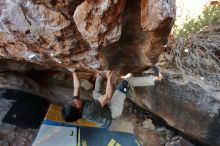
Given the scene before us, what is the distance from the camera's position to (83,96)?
2.35 metres

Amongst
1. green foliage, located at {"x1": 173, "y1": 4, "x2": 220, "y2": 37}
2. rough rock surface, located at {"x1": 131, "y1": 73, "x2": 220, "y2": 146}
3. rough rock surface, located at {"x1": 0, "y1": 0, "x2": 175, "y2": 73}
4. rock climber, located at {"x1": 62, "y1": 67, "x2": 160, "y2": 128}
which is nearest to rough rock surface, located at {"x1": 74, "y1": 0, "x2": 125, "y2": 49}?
rough rock surface, located at {"x1": 0, "y1": 0, "x2": 175, "y2": 73}

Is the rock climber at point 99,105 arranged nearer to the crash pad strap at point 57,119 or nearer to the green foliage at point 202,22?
the crash pad strap at point 57,119

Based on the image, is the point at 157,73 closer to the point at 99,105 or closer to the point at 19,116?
the point at 99,105

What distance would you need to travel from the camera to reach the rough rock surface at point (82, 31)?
4.17 ft

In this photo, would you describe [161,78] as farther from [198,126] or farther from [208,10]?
[208,10]

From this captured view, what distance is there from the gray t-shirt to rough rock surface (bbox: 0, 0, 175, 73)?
1.39ft

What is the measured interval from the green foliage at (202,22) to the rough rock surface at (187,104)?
564 millimetres

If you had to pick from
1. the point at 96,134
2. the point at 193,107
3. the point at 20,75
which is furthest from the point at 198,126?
the point at 20,75

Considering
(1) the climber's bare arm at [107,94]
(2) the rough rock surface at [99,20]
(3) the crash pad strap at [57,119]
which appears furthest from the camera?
(3) the crash pad strap at [57,119]

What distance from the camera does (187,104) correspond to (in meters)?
2.09

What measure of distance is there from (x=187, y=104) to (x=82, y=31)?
1092 millimetres

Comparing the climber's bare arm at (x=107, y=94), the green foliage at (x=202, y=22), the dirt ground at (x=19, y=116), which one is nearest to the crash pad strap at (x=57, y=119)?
the dirt ground at (x=19, y=116)

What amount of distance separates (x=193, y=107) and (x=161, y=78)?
0.30 m

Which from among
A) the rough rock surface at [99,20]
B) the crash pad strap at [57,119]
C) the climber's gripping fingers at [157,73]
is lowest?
the crash pad strap at [57,119]
